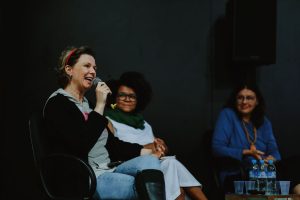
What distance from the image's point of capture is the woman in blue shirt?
4.09 metres

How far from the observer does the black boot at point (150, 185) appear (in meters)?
2.40

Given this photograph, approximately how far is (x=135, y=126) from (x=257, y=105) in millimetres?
1274

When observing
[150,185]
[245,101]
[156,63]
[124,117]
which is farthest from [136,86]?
[150,185]

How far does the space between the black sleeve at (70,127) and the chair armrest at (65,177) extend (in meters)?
0.12

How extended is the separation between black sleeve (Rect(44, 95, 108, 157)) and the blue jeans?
218 mm

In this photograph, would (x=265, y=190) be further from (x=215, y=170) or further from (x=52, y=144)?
(x=52, y=144)

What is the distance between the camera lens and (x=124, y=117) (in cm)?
370

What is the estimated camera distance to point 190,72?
4652 millimetres

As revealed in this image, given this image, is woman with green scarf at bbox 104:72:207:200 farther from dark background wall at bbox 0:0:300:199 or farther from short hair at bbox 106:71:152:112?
dark background wall at bbox 0:0:300:199

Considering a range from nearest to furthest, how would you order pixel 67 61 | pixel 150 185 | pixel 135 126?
pixel 150 185 → pixel 67 61 → pixel 135 126

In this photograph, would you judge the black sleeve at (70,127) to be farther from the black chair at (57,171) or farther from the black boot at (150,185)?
the black boot at (150,185)

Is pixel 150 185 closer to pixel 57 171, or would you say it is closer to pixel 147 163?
pixel 147 163

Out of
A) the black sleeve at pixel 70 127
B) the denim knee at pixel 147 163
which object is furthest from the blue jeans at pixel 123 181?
the black sleeve at pixel 70 127

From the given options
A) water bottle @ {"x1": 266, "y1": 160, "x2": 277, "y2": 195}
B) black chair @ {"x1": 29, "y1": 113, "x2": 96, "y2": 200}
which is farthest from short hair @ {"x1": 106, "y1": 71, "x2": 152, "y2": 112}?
black chair @ {"x1": 29, "y1": 113, "x2": 96, "y2": 200}
